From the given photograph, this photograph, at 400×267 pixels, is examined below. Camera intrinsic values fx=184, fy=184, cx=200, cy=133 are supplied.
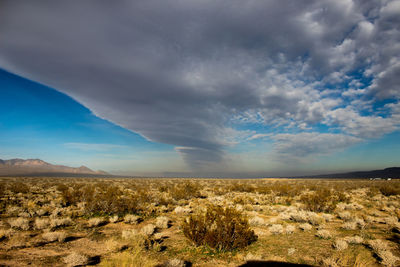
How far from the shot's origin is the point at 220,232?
25.5ft

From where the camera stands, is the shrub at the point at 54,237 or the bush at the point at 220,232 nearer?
the bush at the point at 220,232

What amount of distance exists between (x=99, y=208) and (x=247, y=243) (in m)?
11.4

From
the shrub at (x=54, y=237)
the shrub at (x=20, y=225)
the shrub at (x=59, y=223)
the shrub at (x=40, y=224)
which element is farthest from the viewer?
the shrub at (x=59, y=223)

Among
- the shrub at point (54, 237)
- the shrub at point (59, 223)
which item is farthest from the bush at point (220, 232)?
the shrub at point (59, 223)

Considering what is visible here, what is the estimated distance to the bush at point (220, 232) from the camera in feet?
25.1

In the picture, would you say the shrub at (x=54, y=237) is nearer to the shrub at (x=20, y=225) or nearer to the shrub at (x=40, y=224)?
the shrub at (x=40, y=224)

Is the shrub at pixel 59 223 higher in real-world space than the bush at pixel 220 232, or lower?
lower

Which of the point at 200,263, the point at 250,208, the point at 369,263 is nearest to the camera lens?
the point at 369,263

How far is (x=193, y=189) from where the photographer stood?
940 inches

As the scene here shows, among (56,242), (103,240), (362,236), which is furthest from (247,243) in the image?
(56,242)

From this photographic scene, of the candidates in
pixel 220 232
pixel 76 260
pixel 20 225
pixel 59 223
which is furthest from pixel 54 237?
pixel 220 232

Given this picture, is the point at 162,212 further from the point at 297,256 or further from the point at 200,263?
the point at 297,256

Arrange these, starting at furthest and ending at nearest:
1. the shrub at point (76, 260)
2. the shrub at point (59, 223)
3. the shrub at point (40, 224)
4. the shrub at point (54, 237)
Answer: the shrub at point (59, 223)
the shrub at point (40, 224)
the shrub at point (54, 237)
the shrub at point (76, 260)

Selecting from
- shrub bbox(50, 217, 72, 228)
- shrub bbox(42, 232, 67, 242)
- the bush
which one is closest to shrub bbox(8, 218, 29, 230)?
shrub bbox(50, 217, 72, 228)
